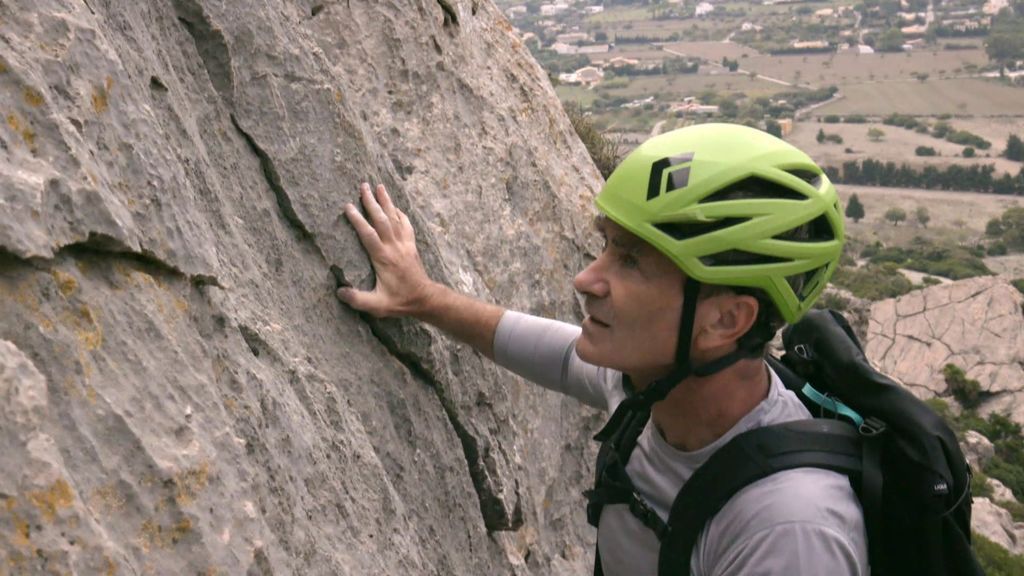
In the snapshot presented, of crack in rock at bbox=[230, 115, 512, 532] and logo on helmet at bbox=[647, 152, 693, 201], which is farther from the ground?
logo on helmet at bbox=[647, 152, 693, 201]

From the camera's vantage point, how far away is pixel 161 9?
13.9 feet

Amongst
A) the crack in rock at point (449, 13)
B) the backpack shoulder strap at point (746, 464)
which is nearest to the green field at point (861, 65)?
the crack in rock at point (449, 13)

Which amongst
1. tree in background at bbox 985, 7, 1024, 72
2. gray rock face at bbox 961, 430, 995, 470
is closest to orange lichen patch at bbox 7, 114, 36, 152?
gray rock face at bbox 961, 430, 995, 470

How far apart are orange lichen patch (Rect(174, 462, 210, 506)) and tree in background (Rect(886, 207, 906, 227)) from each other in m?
79.9

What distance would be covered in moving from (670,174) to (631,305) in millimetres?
518

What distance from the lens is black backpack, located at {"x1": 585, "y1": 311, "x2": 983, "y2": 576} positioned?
128 inches

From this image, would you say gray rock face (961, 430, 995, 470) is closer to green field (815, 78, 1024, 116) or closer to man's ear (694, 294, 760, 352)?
man's ear (694, 294, 760, 352)

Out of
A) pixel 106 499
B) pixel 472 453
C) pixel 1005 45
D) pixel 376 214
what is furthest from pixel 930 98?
pixel 106 499

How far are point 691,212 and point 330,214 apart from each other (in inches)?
75.9

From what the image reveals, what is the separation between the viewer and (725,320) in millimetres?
3770

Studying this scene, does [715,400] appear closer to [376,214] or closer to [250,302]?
[250,302]

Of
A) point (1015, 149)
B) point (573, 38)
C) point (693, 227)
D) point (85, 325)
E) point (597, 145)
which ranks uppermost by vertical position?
point (85, 325)

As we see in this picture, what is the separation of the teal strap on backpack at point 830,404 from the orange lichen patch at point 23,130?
2888 mm

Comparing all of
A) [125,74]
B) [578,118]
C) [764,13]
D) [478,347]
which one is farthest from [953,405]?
[764,13]
